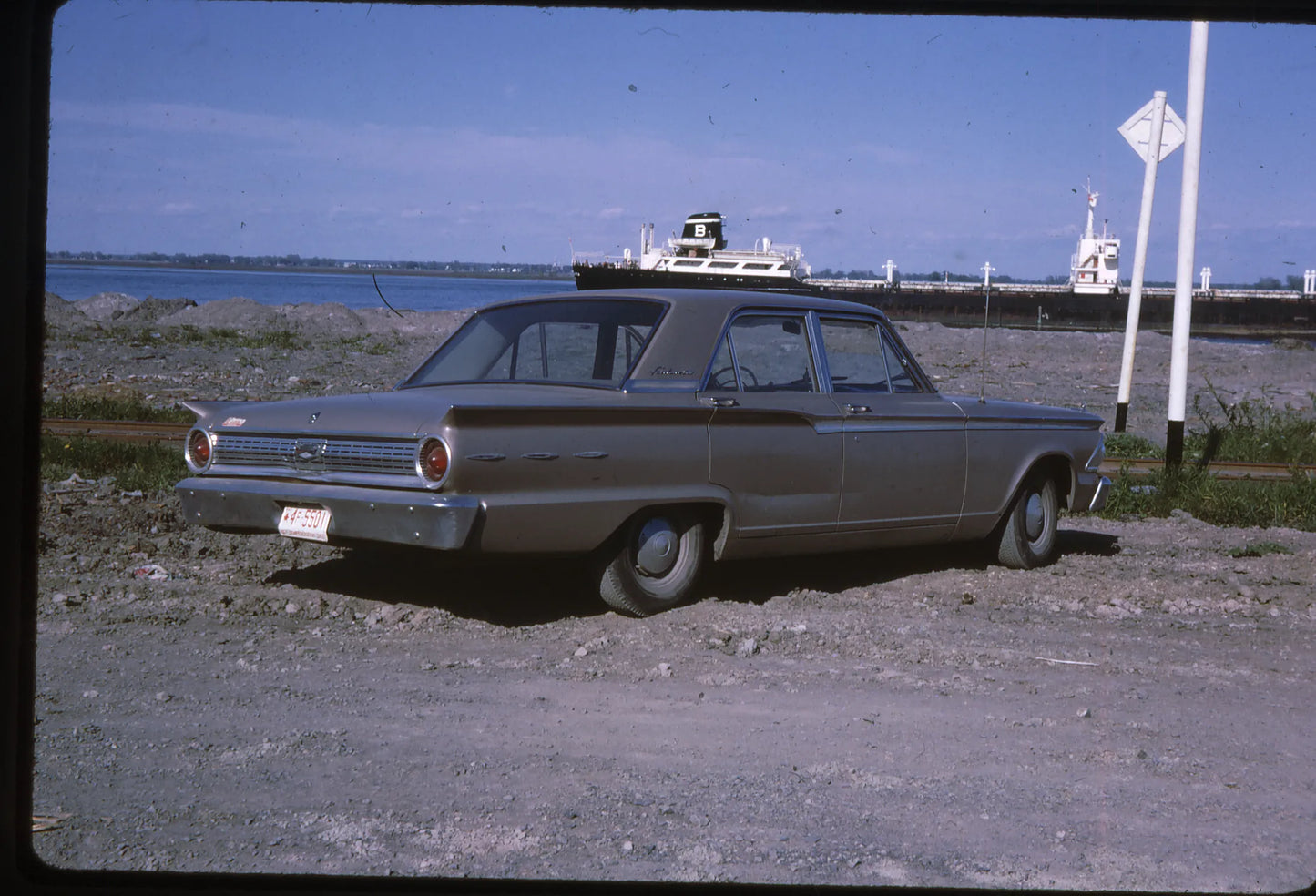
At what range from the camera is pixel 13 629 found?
2.00 meters

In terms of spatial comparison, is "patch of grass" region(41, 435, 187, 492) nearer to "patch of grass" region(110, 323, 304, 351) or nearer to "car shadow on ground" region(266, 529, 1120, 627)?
"car shadow on ground" region(266, 529, 1120, 627)

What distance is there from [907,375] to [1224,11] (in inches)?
174

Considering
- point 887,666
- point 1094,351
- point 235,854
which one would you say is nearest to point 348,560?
point 887,666

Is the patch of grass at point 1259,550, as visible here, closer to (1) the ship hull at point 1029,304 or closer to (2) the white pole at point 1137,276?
(2) the white pole at point 1137,276

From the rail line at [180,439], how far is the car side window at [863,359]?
444 cm

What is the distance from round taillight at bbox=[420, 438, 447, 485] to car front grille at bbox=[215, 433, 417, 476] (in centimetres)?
4

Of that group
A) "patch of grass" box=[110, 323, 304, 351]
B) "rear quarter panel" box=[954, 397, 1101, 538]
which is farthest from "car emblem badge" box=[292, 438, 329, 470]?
"patch of grass" box=[110, 323, 304, 351]

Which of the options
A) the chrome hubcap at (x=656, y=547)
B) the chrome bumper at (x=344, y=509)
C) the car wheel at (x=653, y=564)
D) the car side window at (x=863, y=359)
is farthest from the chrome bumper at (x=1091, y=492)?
the chrome bumper at (x=344, y=509)

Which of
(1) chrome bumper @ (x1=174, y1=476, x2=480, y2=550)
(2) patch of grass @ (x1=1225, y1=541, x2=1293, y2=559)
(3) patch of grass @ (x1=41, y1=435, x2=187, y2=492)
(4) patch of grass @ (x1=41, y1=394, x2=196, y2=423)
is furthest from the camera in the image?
(4) patch of grass @ (x1=41, y1=394, x2=196, y2=423)

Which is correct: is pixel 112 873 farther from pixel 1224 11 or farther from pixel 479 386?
pixel 479 386

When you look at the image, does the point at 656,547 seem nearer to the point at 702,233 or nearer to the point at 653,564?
the point at 653,564

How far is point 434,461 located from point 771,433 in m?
1.57

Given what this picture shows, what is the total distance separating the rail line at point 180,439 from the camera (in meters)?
10.6

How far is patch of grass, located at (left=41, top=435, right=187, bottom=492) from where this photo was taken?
319 inches
